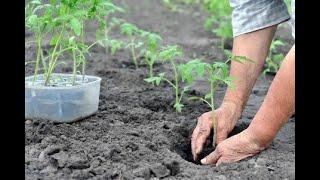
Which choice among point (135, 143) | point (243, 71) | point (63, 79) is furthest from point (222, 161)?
point (63, 79)

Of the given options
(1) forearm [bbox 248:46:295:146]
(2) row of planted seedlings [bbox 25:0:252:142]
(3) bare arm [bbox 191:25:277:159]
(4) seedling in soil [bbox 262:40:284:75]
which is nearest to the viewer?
(1) forearm [bbox 248:46:295:146]

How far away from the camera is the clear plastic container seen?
9.90 ft

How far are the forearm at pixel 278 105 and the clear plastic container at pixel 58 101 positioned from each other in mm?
916

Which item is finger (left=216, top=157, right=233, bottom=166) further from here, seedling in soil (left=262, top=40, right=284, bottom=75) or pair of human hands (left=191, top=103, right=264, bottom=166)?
seedling in soil (left=262, top=40, right=284, bottom=75)

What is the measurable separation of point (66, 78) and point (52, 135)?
1.60 ft

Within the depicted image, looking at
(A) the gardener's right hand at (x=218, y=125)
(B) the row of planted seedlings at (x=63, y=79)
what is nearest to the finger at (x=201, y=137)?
(A) the gardener's right hand at (x=218, y=125)

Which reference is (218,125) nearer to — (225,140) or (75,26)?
(225,140)

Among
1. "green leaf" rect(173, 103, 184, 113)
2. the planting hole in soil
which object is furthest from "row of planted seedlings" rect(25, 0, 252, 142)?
"green leaf" rect(173, 103, 184, 113)

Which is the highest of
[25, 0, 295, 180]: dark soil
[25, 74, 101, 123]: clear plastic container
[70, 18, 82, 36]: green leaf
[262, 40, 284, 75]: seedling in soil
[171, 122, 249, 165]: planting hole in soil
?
[70, 18, 82, 36]: green leaf

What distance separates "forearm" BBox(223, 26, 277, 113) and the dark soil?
215mm

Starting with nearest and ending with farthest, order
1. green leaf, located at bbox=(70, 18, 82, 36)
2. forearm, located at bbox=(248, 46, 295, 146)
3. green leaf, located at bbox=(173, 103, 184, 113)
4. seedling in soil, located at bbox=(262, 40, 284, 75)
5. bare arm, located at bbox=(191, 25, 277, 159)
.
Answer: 1. forearm, located at bbox=(248, 46, 295, 146)
2. green leaf, located at bbox=(70, 18, 82, 36)
3. bare arm, located at bbox=(191, 25, 277, 159)
4. green leaf, located at bbox=(173, 103, 184, 113)
5. seedling in soil, located at bbox=(262, 40, 284, 75)

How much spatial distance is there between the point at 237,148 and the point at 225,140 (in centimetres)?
8

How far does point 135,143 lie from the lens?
2830mm

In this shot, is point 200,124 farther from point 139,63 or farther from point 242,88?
point 139,63
